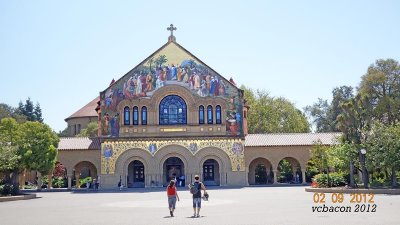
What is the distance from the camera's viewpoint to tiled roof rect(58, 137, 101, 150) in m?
51.8

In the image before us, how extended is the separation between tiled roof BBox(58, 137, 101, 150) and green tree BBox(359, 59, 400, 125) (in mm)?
29912

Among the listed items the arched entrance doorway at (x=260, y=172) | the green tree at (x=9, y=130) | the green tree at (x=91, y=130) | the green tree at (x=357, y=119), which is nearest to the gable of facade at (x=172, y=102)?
the arched entrance doorway at (x=260, y=172)

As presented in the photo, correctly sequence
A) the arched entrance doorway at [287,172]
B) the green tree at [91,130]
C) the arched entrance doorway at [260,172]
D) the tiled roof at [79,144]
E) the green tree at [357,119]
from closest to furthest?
1. the green tree at [357,119]
2. the tiled roof at [79,144]
3. the arched entrance doorway at [260,172]
4. the arched entrance doorway at [287,172]
5. the green tree at [91,130]

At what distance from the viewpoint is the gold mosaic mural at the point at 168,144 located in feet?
160

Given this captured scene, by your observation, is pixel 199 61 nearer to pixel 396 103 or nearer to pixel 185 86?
pixel 185 86

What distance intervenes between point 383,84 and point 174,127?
2511cm

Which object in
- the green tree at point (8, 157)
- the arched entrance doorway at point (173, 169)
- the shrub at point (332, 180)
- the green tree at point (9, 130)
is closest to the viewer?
the green tree at point (8, 157)

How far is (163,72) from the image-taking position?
49.4m

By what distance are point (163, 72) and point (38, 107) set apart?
59846 millimetres

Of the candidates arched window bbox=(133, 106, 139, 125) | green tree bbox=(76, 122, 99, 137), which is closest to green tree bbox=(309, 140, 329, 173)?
arched window bbox=(133, 106, 139, 125)

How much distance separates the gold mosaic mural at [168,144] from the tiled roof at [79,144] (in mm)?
3154

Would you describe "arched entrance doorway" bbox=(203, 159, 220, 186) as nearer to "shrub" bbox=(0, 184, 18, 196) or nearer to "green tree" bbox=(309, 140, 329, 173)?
"green tree" bbox=(309, 140, 329, 173)

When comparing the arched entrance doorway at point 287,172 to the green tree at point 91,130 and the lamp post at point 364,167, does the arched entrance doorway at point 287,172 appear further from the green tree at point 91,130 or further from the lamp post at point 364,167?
the green tree at point 91,130

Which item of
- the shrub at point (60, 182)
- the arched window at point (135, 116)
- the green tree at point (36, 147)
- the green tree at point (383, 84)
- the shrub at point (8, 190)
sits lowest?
the shrub at point (8, 190)
